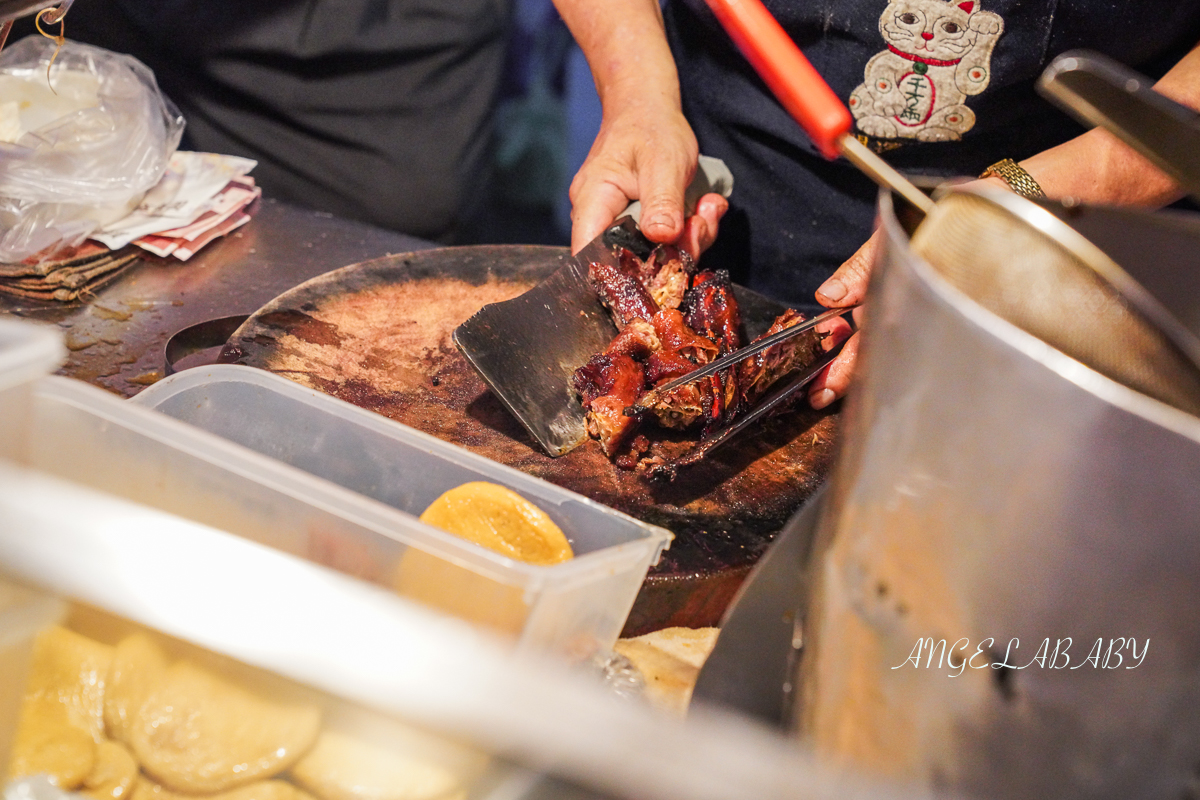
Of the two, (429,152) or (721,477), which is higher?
(429,152)

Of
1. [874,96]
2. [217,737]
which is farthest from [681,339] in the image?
[217,737]

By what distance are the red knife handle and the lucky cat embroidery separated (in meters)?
0.92

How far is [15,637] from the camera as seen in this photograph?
92 centimetres

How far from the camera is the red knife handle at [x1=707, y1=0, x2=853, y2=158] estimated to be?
5.55 feet

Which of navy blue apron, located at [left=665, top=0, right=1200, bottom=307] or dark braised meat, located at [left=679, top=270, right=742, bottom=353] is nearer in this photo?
dark braised meat, located at [left=679, top=270, right=742, bottom=353]

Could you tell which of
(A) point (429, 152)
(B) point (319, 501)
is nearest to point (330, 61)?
(A) point (429, 152)

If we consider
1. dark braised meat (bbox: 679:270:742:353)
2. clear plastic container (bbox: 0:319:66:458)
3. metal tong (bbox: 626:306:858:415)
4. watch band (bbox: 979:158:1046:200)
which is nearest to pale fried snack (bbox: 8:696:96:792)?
clear plastic container (bbox: 0:319:66:458)

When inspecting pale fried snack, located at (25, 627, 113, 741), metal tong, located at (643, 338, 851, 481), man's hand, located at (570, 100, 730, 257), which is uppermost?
man's hand, located at (570, 100, 730, 257)

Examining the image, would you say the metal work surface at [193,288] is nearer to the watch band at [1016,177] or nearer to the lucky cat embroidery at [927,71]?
the lucky cat embroidery at [927,71]

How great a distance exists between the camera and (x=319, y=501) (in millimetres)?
1194

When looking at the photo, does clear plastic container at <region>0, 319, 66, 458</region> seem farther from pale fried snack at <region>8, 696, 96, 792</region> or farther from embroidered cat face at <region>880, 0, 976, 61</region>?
embroidered cat face at <region>880, 0, 976, 61</region>

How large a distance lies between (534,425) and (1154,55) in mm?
2307

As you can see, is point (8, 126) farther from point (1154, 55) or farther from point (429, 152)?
point (1154, 55)

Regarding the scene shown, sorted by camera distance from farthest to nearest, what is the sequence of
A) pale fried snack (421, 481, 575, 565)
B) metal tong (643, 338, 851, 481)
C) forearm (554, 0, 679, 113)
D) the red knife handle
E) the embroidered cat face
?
forearm (554, 0, 679, 113) → the embroidered cat face → metal tong (643, 338, 851, 481) → the red knife handle → pale fried snack (421, 481, 575, 565)
